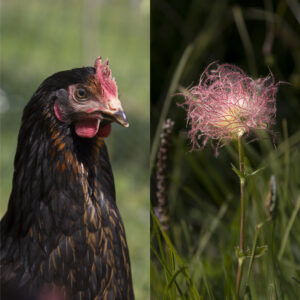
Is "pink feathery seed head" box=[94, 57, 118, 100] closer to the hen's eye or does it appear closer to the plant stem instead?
the hen's eye

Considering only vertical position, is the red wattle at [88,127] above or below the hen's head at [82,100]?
below

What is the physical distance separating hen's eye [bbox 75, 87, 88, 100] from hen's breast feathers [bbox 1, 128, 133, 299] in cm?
5

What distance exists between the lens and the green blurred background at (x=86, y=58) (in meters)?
0.62

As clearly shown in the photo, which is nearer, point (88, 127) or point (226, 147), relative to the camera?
point (88, 127)

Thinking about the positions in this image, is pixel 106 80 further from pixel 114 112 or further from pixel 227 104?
pixel 227 104

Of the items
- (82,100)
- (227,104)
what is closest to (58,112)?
(82,100)

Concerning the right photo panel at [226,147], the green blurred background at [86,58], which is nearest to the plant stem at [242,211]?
the right photo panel at [226,147]

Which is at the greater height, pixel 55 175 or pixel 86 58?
pixel 86 58

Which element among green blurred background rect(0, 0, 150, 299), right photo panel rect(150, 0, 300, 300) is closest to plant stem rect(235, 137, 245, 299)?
right photo panel rect(150, 0, 300, 300)

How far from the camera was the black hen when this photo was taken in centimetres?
58

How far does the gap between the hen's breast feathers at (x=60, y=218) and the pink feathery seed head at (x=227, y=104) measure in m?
0.14

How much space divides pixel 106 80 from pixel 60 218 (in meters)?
0.18

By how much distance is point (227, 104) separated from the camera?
65 cm

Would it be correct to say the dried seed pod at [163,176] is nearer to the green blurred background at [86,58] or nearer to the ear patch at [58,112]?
the green blurred background at [86,58]
